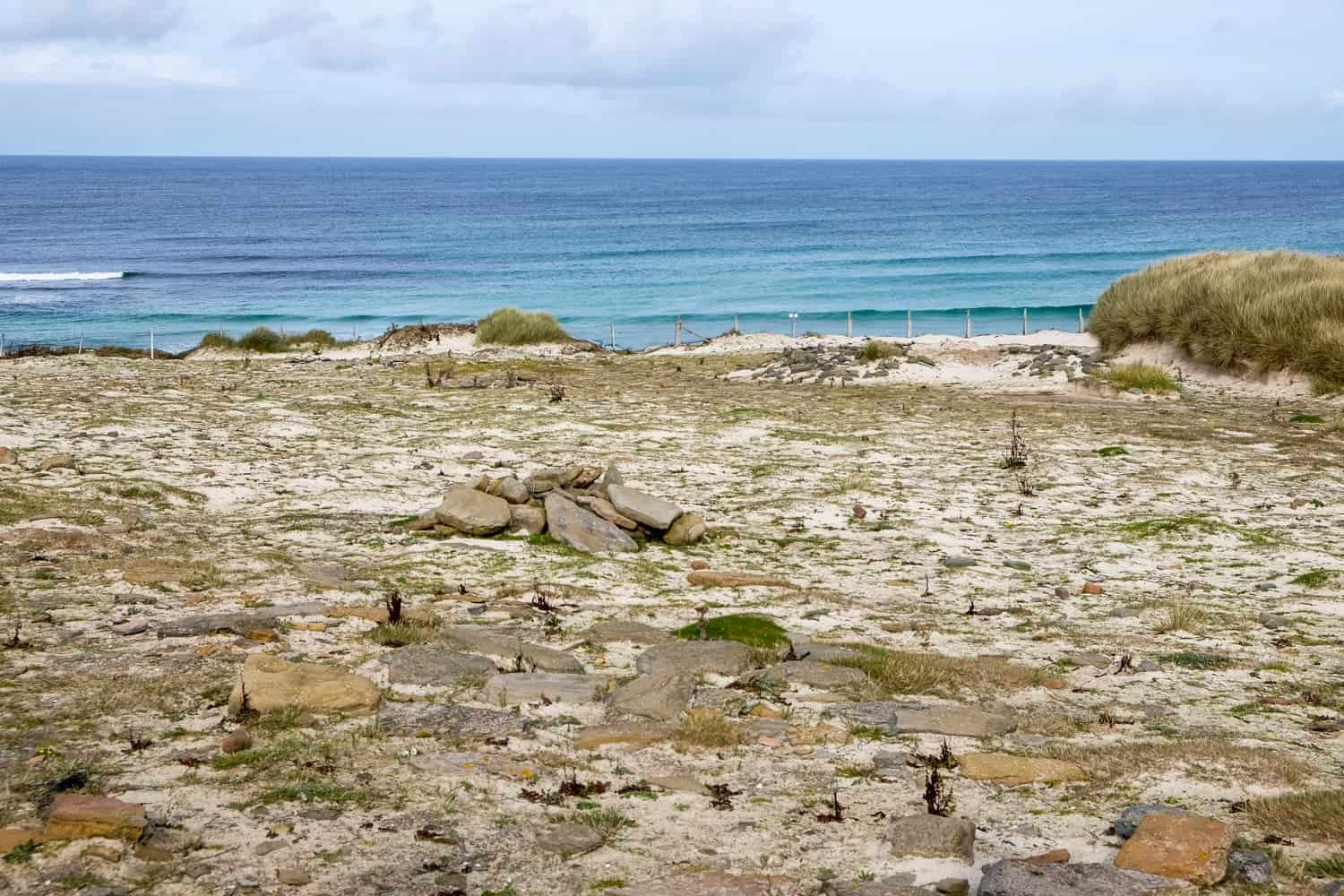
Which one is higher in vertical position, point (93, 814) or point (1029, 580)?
point (93, 814)

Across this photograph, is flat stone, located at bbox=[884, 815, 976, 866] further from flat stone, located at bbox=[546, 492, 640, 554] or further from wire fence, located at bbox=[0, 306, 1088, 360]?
wire fence, located at bbox=[0, 306, 1088, 360]

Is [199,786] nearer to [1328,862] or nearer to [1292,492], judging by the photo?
[1328,862]

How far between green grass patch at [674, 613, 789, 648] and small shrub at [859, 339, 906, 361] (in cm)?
1863

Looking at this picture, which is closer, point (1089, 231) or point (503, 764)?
point (503, 764)

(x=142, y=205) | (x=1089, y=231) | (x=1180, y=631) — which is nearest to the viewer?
(x=1180, y=631)

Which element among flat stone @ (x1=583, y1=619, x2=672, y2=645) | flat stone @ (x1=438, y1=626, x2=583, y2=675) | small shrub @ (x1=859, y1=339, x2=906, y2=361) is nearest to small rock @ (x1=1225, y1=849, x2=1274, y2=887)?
flat stone @ (x1=438, y1=626, x2=583, y2=675)

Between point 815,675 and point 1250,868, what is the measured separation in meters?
2.95

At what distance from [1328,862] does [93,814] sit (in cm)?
491

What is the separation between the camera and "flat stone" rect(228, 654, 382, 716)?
636 centimetres

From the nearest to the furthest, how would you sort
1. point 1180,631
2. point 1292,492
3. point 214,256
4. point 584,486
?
1. point 1180,631
2. point 584,486
3. point 1292,492
4. point 214,256

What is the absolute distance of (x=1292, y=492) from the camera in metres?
13.7

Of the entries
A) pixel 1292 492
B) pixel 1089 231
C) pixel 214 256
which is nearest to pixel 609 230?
pixel 214 256

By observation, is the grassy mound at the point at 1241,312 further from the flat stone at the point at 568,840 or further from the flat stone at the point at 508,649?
the flat stone at the point at 568,840

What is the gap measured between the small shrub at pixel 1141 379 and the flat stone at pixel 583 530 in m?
14.2
